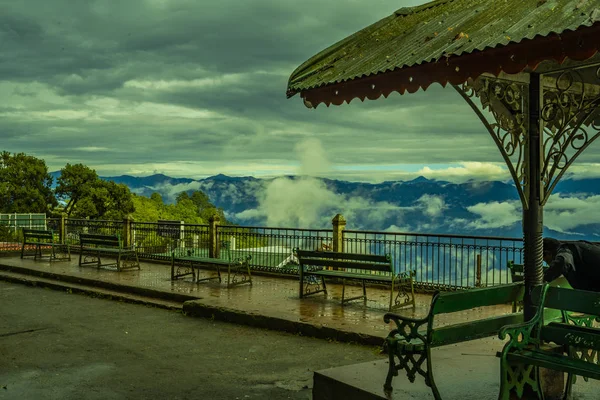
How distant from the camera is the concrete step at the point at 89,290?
1274cm

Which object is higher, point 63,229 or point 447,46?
point 447,46

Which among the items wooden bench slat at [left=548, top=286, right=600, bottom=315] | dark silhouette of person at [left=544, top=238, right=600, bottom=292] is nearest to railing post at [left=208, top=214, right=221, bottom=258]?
dark silhouette of person at [left=544, top=238, right=600, bottom=292]

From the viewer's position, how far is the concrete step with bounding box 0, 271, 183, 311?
41.8ft

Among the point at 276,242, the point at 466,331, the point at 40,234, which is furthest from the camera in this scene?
the point at 40,234

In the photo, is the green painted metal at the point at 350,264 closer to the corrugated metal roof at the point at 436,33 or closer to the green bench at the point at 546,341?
the corrugated metal roof at the point at 436,33

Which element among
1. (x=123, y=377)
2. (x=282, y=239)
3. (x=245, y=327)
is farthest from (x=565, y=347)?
(x=282, y=239)

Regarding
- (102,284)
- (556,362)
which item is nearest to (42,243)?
(102,284)

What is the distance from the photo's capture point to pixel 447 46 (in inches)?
218

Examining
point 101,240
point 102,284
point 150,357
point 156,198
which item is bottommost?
point 150,357

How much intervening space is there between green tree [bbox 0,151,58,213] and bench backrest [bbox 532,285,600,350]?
64.2m

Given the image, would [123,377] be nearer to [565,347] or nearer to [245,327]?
[245,327]

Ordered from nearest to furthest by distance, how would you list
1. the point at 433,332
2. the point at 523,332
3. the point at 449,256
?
the point at 523,332 → the point at 433,332 → the point at 449,256

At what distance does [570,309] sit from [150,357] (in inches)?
216

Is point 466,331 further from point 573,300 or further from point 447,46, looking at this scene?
point 447,46
